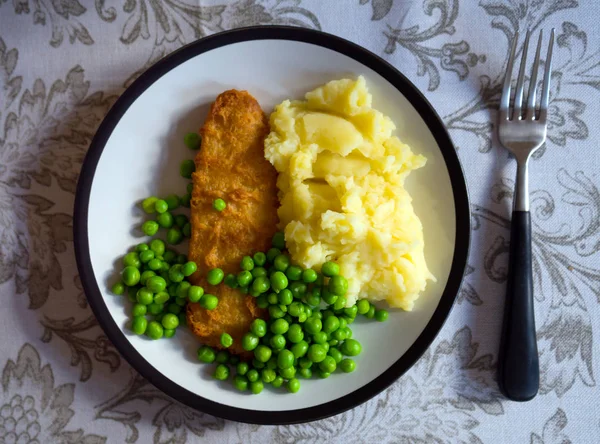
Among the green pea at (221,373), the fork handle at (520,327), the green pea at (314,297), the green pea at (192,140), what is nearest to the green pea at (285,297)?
the green pea at (314,297)

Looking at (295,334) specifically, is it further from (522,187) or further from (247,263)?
(522,187)

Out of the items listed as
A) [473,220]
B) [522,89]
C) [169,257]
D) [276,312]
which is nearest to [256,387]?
[276,312]

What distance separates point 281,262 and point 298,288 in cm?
18

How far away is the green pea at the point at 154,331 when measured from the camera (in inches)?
109

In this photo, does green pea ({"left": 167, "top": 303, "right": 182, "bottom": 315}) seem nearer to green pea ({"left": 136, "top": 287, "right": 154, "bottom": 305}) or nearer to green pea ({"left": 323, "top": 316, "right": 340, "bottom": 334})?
green pea ({"left": 136, "top": 287, "right": 154, "bottom": 305})

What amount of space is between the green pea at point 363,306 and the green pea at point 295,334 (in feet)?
1.21

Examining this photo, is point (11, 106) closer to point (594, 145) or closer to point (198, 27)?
point (198, 27)

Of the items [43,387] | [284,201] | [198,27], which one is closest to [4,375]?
[43,387]

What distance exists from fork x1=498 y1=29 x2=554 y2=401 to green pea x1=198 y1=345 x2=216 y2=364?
174cm

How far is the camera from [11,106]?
3.03 meters

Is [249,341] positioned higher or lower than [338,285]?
lower

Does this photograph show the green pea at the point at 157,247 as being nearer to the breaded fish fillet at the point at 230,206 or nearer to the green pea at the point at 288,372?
the breaded fish fillet at the point at 230,206

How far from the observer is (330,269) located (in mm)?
2602

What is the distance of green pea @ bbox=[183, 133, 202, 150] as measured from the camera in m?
2.88
